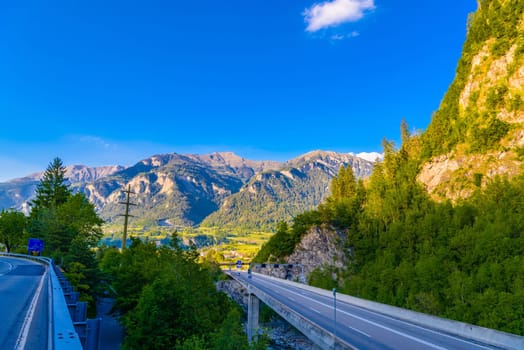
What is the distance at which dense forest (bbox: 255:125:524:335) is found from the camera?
1781 inches

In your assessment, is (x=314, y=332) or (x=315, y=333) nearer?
(x=315, y=333)

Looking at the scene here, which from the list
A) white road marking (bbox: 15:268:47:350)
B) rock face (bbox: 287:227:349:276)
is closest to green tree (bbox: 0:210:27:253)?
rock face (bbox: 287:227:349:276)

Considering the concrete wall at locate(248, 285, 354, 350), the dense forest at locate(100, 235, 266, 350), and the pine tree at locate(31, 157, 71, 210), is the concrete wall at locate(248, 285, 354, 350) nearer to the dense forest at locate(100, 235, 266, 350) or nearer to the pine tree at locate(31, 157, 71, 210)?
the dense forest at locate(100, 235, 266, 350)

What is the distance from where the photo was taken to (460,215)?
57.8 meters

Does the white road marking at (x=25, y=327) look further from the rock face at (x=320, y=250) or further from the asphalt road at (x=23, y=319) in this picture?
the rock face at (x=320, y=250)

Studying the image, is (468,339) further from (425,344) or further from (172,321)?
(172,321)

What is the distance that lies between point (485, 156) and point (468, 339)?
4916cm

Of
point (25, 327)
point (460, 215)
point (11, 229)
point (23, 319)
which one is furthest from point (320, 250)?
point (25, 327)

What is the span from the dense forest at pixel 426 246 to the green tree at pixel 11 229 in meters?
58.4

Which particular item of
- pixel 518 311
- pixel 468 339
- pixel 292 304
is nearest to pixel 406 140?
pixel 518 311

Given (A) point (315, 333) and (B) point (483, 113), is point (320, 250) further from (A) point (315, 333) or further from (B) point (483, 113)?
(A) point (315, 333)

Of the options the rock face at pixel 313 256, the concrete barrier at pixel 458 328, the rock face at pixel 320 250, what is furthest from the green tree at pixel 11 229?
the concrete barrier at pixel 458 328

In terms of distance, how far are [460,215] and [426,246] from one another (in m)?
8.28

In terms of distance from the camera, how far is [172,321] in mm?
25641
